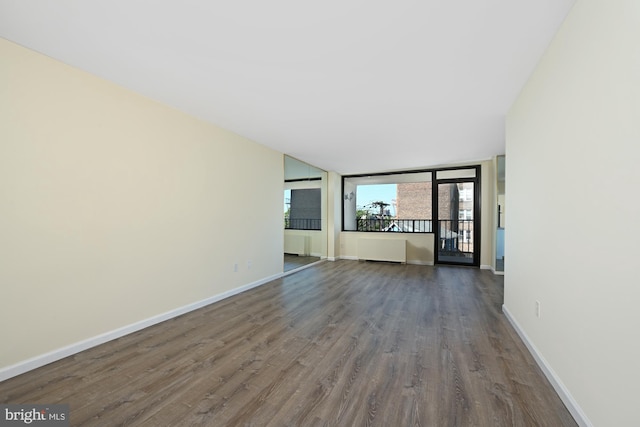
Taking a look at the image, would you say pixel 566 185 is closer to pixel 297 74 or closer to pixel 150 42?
pixel 297 74

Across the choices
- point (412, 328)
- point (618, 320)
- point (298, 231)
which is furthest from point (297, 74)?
point (298, 231)

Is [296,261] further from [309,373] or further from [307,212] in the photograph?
[309,373]

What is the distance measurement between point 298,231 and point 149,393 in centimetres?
531

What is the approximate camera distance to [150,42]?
1.83 m

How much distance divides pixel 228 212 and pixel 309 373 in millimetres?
2456

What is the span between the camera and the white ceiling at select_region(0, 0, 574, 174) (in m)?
1.54

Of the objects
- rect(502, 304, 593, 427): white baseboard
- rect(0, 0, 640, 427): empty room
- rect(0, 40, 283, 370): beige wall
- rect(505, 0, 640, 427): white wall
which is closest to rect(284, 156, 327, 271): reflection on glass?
rect(0, 0, 640, 427): empty room

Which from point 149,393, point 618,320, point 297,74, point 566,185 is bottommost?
point 149,393

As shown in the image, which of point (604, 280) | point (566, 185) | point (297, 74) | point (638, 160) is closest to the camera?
Result: point (638, 160)

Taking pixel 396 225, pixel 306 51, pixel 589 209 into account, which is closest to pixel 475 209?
pixel 396 225

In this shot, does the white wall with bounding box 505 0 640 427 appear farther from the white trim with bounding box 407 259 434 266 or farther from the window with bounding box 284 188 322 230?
the window with bounding box 284 188 322 230

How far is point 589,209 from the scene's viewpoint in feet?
4.42

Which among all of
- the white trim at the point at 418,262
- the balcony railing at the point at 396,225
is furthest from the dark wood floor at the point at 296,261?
the white trim at the point at 418,262

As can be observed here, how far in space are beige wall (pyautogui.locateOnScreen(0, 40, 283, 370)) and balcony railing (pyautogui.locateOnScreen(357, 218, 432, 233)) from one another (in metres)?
4.69
